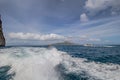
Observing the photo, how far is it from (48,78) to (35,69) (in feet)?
6.25

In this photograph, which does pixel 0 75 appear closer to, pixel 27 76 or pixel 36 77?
pixel 27 76

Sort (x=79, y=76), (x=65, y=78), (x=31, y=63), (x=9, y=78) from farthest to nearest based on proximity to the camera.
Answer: (x=31, y=63), (x=79, y=76), (x=65, y=78), (x=9, y=78)

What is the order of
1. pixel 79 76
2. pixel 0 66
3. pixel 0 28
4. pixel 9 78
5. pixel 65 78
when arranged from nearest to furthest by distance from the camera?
pixel 9 78 < pixel 65 78 < pixel 79 76 < pixel 0 66 < pixel 0 28

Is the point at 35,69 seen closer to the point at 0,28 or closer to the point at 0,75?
the point at 0,75

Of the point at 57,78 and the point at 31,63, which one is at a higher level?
the point at 31,63

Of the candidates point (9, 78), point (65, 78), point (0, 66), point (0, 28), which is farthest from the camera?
point (0, 28)

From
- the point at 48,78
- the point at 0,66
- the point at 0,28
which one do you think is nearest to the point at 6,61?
the point at 0,66

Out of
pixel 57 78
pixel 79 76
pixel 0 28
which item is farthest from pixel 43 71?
pixel 0 28

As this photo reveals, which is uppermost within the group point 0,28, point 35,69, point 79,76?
point 0,28

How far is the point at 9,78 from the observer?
37.0 ft

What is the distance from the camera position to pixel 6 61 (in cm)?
1563

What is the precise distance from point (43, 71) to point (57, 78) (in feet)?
5.24

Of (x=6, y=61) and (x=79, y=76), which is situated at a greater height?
(x=6, y=61)

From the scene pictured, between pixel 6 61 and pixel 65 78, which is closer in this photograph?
pixel 65 78
